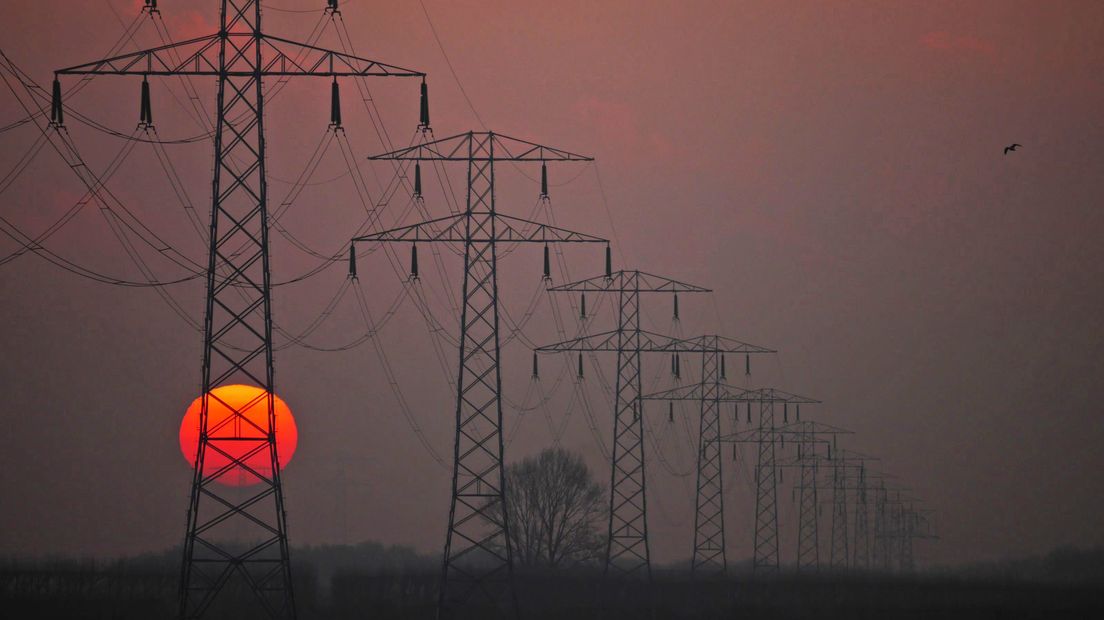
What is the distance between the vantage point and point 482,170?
52375mm

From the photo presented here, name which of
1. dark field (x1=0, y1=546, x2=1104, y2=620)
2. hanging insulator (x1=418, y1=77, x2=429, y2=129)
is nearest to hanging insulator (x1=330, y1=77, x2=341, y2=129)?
hanging insulator (x1=418, y1=77, x2=429, y2=129)

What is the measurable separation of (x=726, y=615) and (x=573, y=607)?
780cm

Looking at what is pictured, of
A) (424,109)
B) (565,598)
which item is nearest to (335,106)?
(424,109)

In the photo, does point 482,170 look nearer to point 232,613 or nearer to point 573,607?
point 232,613

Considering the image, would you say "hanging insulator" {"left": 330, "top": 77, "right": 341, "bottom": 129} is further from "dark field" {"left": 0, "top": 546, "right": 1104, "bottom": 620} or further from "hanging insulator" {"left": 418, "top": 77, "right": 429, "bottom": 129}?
"dark field" {"left": 0, "top": 546, "right": 1104, "bottom": 620}

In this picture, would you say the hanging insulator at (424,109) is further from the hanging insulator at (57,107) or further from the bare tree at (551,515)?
the bare tree at (551,515)

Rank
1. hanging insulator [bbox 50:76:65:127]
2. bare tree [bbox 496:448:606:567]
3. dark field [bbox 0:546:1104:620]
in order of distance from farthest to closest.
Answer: bare tree [bbox 496:448:606:567] → dark field [bbox 0:546:1104:620] → hanging insulator [bbox 50:76:65:127]

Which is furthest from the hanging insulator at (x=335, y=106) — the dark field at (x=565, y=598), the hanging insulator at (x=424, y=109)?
the dark field at (x=565, y=598)

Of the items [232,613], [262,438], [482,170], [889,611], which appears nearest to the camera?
[262,438]

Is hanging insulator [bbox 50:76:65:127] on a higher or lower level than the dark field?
higher

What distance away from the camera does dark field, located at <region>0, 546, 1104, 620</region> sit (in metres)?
58.5

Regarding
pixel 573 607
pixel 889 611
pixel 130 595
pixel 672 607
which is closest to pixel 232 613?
pixel 130 595

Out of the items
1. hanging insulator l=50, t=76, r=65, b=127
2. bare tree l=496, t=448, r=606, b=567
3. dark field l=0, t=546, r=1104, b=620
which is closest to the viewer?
hanging insulator l=50, t=76, r=65, b=127

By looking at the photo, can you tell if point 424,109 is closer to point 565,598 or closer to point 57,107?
point 57,107
